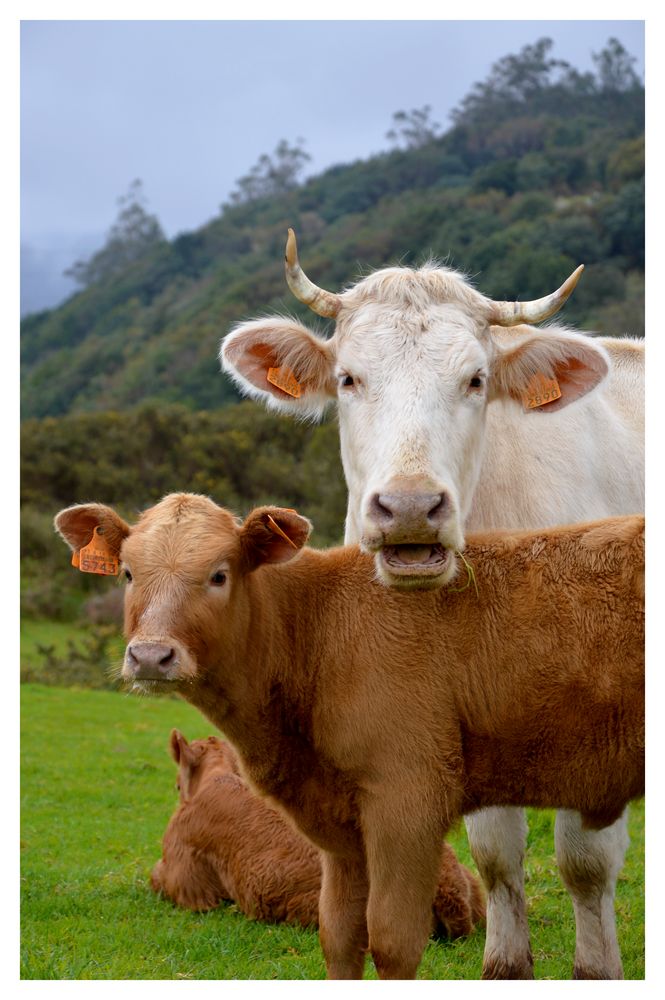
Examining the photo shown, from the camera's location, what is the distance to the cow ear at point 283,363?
534 centimetres

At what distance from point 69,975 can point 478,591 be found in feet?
8.86

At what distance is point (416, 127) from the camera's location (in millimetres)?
49500

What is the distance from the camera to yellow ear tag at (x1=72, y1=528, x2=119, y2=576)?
4754 mm

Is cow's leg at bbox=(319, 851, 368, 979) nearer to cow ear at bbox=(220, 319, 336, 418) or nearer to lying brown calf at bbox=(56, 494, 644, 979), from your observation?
lying brown calf at bbox=(56, 494, 644, 979)

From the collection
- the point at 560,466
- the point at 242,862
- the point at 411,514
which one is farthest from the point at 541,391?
the point at 242,862

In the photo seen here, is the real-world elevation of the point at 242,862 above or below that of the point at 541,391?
below

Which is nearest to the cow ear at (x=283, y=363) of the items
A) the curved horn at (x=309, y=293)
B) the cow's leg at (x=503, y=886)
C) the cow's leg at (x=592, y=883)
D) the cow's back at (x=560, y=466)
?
the curved horn at (x=309, y=293)

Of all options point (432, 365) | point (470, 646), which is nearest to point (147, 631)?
point (470, 646)

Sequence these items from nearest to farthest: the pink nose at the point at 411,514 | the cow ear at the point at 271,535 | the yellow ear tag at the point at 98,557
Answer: the pink nose at the point at 411,514 < the cow ear at the point at 271,535 < the yellow ear tag at the point at 98,557

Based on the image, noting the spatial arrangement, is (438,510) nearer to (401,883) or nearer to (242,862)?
(401,883)

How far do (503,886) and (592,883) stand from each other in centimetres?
46

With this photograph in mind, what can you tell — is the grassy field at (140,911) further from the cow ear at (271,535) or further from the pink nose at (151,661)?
the cow ear at (271,535)

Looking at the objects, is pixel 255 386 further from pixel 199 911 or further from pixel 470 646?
pixel 199 911

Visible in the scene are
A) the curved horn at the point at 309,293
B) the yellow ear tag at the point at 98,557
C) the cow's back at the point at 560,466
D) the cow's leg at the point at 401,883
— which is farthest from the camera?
the cow's back at the point at 560,466
